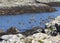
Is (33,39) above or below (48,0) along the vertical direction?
above

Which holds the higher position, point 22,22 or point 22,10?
point 22,22

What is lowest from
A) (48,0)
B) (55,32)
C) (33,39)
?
(48,0)

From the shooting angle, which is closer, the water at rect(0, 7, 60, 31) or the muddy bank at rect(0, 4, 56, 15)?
the water at rect(0, 7, 60, 31)

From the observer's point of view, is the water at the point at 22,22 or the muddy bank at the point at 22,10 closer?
the water at the point at 22,22

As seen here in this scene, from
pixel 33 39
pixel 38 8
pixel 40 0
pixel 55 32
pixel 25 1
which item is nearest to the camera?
pixel 33 39

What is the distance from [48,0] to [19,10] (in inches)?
822

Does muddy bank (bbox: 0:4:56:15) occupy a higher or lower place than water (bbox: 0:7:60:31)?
lower

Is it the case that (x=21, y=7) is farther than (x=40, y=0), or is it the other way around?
(x=40, y=0)

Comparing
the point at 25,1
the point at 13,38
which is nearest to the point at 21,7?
the point at 25,1

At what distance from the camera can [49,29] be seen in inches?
807

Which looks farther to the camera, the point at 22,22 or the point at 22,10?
the point at 22,10

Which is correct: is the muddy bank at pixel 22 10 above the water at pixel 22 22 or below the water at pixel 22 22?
below

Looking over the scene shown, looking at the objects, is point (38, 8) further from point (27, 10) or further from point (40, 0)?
point (40, 0)

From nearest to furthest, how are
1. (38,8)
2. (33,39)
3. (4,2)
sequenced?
(33,39)
(38,8)
(4,2)
